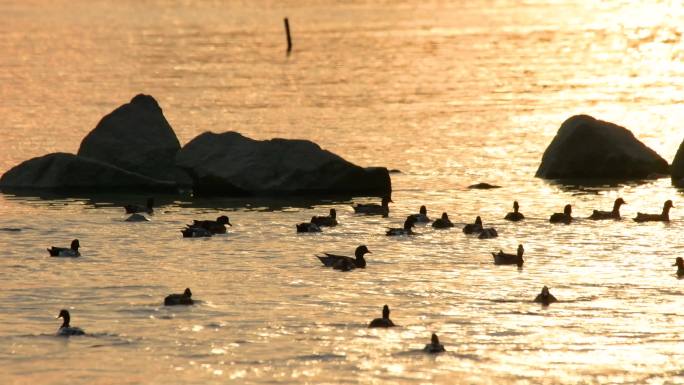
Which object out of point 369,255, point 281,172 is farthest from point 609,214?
point 281,172

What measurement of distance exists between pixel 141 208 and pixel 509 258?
13.3 meters

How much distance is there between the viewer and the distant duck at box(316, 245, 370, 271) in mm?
34781

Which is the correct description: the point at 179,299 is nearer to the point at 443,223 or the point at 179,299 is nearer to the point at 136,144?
the point at 443,223

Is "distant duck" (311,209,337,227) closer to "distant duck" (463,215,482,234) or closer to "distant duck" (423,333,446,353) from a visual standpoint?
"distant duck" (463,215,482,234)

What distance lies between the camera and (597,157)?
169 feet

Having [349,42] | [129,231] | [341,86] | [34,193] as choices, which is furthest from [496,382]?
[349,42]

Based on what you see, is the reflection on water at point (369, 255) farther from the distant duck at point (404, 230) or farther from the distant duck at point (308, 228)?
the distant duck at point (404, 230)

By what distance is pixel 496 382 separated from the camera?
25.1 m

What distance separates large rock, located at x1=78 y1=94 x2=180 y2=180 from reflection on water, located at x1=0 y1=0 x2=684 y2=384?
3466 millimetres

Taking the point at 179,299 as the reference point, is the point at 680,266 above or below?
above

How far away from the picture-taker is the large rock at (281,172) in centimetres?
4816

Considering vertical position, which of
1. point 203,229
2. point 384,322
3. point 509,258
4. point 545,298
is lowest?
point 384,322

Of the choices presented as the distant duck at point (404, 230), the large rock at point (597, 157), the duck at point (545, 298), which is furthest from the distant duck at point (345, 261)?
the large rock at point (597, 157)

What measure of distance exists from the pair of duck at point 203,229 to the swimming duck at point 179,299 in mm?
8710
